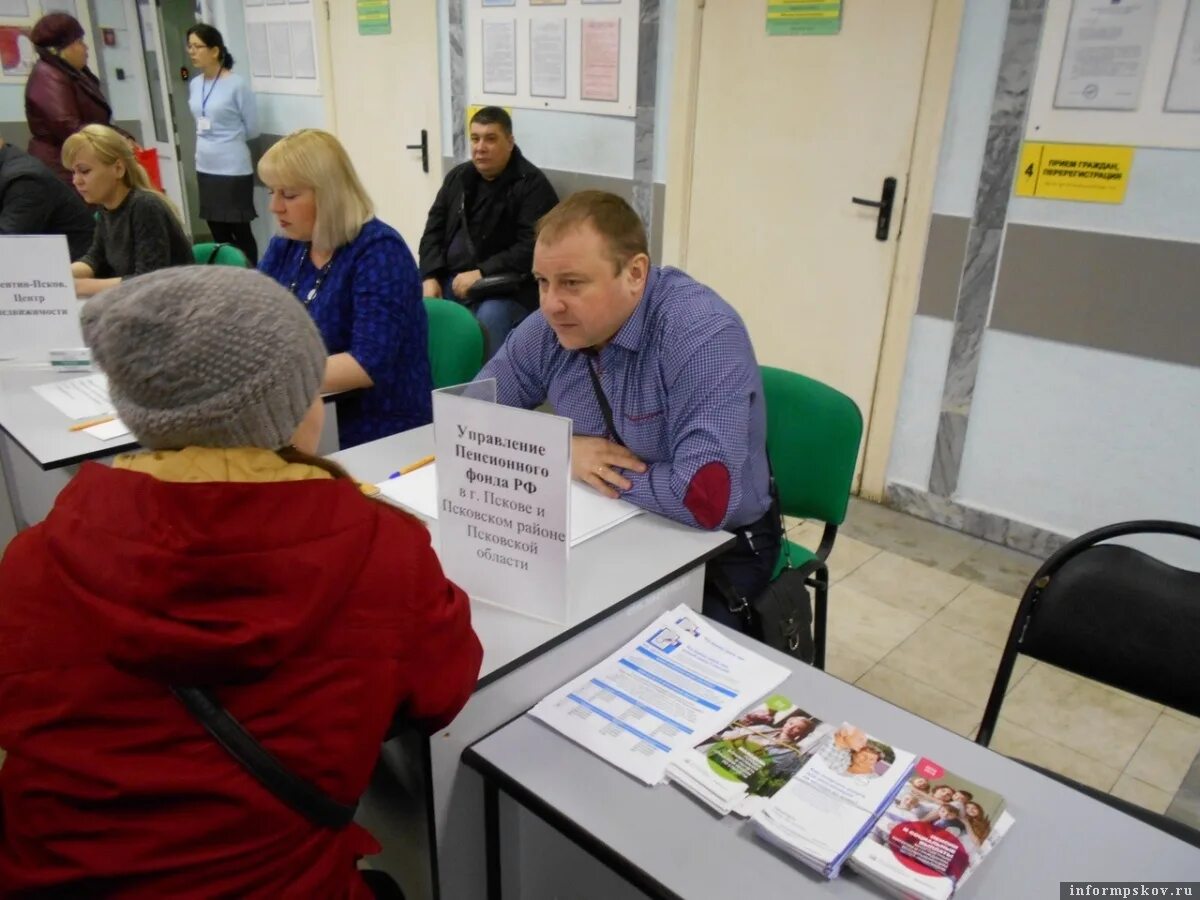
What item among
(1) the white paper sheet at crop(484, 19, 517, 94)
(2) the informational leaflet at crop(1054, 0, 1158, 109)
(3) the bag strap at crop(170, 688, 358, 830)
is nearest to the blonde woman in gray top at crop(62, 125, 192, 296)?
(1) the white paper sheet at crop(484, 19, 517, 94)

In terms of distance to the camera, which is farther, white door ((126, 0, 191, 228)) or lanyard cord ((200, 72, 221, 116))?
white door ((126, 0, 191, 228))

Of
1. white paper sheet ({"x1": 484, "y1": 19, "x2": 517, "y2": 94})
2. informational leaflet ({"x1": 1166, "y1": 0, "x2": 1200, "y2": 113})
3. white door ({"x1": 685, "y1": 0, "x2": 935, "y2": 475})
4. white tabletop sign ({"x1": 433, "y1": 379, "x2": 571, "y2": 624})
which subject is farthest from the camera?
white paper sheet ({"x1": 484, "y1": 19, "x2": 517, "y2": 94})

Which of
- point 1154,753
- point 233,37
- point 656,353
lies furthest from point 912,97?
point 233,37

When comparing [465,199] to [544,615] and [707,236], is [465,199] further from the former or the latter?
[544,615]

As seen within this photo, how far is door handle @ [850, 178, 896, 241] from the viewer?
279cm

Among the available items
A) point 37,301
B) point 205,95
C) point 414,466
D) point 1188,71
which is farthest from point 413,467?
point 205,95

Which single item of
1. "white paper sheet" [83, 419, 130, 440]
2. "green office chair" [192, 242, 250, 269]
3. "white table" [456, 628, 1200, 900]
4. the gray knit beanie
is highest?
the gray knit beanie

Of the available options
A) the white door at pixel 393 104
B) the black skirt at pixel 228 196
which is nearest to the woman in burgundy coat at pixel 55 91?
the black skirt at pixel 228 196

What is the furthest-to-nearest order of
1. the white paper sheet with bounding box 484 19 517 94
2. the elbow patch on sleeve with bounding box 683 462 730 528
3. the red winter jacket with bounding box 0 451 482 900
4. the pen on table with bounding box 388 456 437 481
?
the white paper sheet with bounding box 484 19 517 94 → the pen on table with bounding box 388 456 437 481 → the elbow patch on sleeve with bounding box 683 462 730 528 → the red winter jacket with bounding box 0 451 482 900

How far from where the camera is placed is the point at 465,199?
370 cm

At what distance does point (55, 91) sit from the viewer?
4180 millimetres

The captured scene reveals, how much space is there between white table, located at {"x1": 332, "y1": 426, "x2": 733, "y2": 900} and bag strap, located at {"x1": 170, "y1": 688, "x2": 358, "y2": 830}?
0.80 feet

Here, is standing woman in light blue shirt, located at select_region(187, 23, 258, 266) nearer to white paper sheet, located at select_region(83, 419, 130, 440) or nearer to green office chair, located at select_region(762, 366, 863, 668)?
white paper sheet, located at select_region(83, 419, 130, 440)

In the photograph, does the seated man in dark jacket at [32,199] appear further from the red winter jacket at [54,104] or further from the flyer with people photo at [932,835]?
the flyer with people photo at [932,835]
